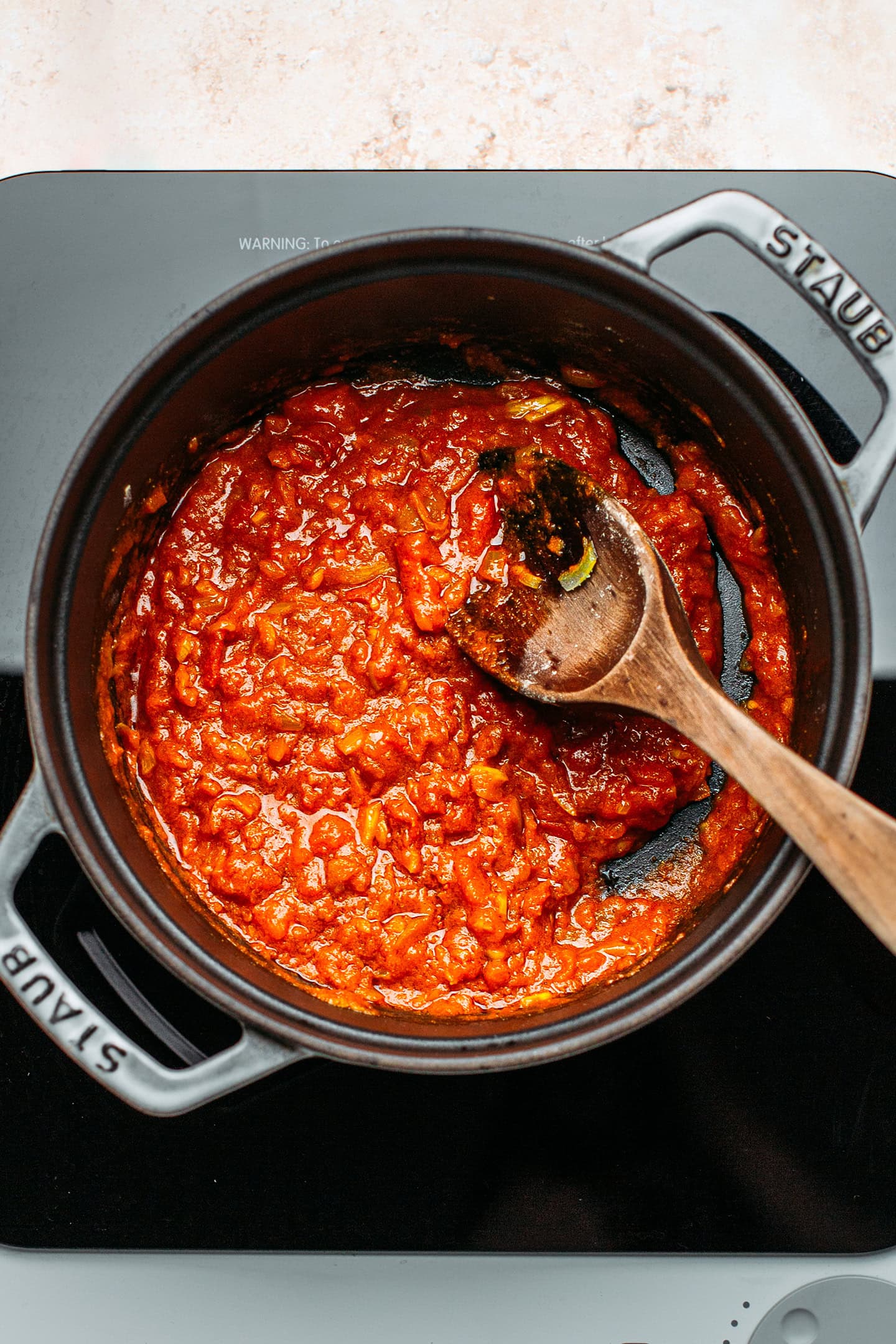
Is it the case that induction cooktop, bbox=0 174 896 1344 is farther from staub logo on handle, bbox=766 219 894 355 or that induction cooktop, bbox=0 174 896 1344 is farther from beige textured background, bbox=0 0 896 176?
staub logo on handle, bbox=766 219 894 355

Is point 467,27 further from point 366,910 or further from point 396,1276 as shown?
point 396,1276

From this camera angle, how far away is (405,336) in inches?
75.2

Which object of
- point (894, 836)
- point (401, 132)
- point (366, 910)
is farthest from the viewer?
point (401, 132)

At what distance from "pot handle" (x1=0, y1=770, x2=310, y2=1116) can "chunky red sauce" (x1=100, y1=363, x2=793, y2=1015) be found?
393 mm

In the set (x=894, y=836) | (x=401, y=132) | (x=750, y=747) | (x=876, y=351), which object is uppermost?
(x=401, y=132)

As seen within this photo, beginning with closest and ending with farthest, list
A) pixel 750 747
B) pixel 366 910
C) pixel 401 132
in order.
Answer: pixel 750 747 < pixel 366 910 < pixel 401 132

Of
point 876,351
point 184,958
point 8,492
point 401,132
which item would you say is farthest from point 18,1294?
point 401,132

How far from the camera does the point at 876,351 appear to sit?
5.02 ft

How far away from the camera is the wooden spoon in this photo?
1.40 m

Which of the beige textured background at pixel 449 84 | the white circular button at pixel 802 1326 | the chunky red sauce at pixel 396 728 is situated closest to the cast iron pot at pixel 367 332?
the chunky red sauce at pixel 396 728

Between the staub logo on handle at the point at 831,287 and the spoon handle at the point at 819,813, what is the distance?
0.62 meters

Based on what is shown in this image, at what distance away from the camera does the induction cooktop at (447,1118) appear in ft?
6.05

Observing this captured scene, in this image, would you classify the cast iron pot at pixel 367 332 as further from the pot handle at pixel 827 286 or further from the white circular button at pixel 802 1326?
the white circular button at pixel 802 1326

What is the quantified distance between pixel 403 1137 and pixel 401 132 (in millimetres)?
2042
